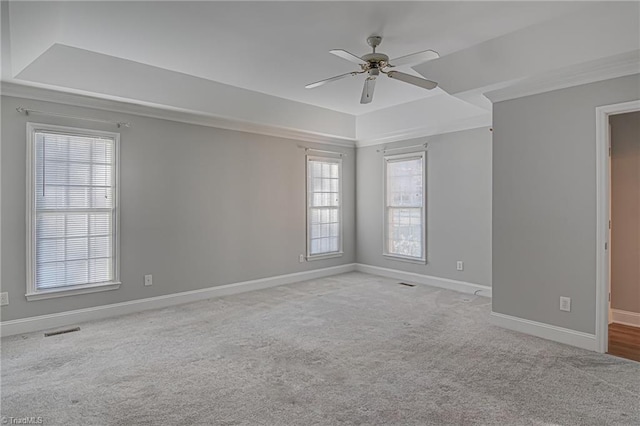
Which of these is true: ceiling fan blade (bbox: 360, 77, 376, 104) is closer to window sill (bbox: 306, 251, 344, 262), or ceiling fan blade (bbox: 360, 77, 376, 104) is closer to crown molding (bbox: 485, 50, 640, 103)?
crown molding (bbox: 485, 50, 640, 103)

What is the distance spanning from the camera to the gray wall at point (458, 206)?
532 centimetres

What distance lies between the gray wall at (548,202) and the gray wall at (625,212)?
1210 mm

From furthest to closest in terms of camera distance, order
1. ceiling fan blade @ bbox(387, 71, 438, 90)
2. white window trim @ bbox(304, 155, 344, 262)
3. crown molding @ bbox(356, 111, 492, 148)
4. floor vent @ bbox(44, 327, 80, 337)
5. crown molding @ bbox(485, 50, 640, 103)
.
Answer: white window trim @ bbox(304, 155, 344, 262), crown molding @ bbox(356, 111, 492, 148), floor vent @ bbox(44, 327, 80, 337), ceiling fan blade @ bbox(387, 71, 438, 90), crown molding @ bbox(485, 50, 640, 103)

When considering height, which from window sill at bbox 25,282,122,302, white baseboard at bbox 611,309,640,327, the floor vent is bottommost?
the floor vent

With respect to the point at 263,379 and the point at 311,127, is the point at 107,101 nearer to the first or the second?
the point at 311,127

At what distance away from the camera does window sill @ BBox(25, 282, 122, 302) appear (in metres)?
3.94

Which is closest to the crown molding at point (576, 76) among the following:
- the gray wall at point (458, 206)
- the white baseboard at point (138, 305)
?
the gray wall at point (458, 206)

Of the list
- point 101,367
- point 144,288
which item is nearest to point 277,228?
point 144,288

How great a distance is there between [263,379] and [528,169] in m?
3.18

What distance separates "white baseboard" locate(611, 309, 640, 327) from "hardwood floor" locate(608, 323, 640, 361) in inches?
3.8

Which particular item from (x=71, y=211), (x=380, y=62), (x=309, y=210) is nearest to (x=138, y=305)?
(x=71, y=211)

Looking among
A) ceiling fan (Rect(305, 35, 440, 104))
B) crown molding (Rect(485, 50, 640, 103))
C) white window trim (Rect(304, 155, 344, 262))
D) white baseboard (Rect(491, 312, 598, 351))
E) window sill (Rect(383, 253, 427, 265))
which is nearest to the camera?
ceiling fan (Rect(305, 35, 440, 104))

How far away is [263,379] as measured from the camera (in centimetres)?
285

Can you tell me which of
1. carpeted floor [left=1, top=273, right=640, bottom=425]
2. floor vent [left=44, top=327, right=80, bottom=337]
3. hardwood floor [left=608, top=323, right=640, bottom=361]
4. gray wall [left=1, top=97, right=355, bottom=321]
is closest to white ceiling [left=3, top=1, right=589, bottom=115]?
gray wall [left=1, top=97, right=355, bottom=321]
